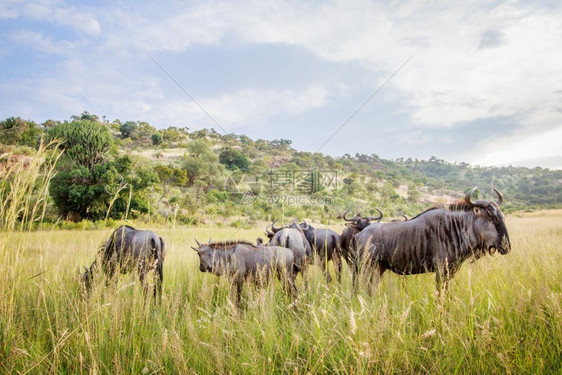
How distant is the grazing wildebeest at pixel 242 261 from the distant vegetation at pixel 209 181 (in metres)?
0.95

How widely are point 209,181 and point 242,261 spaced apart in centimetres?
4904

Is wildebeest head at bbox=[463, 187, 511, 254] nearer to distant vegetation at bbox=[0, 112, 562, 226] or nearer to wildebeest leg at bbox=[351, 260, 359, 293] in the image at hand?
distant vegetation at bbox=[0, 112, 562, 226]

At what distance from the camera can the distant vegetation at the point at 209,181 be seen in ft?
71.6

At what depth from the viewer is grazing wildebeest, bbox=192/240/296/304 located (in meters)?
4.75

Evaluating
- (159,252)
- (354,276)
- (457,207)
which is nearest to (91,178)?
(159,252)

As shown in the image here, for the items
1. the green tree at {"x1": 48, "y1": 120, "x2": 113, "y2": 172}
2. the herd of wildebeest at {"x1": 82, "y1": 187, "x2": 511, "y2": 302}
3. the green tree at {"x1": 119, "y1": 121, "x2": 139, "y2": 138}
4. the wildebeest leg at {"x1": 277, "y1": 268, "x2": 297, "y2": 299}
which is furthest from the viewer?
the green tree at {"x1": 119, "y1": 121, "x2": 139, "y2": 138}

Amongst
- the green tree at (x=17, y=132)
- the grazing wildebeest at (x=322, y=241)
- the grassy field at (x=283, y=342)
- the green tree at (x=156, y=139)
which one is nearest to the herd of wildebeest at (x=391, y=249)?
the grassy field at (x=283, y=342)

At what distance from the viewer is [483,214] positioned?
4078 millimetres

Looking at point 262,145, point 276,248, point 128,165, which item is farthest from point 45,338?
point 262,145

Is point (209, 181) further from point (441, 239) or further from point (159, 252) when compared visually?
point (441, 239)

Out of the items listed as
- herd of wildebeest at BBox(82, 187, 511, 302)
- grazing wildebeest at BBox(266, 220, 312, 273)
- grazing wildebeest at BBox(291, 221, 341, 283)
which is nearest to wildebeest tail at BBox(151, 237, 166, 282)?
herd of wildebeest at BBox(82, 187, 511, 302)

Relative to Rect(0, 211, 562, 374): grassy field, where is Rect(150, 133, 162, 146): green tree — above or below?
above

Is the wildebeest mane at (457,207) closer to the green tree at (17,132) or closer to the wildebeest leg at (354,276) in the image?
the wildebeest leg at (354,276)

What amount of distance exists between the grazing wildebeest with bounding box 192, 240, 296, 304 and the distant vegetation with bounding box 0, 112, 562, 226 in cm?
95
